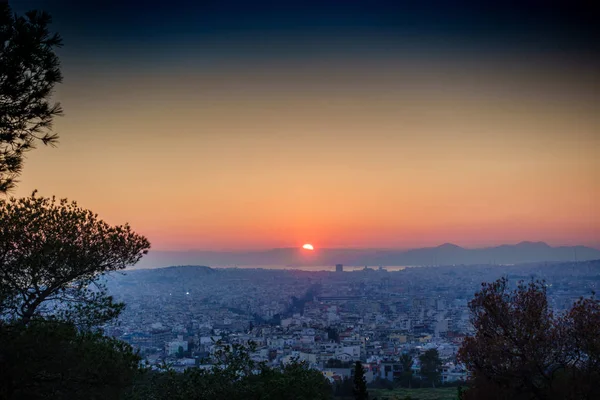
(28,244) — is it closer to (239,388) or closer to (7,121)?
(7,121)

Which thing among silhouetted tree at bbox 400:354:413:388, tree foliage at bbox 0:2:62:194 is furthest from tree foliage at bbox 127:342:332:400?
silhouetted tree at bbox 400:354:413:388

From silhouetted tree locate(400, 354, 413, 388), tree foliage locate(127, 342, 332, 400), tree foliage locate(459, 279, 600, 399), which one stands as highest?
tree foliage locate(459, 279, 600, 399)

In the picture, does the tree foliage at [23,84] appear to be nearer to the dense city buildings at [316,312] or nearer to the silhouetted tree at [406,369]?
the dense city buildings at [316,312]

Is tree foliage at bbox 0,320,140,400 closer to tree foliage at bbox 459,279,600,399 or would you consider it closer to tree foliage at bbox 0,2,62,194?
tree foliage at bbox 0,2,62,194

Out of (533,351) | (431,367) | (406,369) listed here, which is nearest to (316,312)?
(406,369)

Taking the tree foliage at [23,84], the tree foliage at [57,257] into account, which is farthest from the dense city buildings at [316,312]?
the tree foliage at [23,84]

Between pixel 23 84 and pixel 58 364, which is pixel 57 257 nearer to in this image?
pixel 58 364
